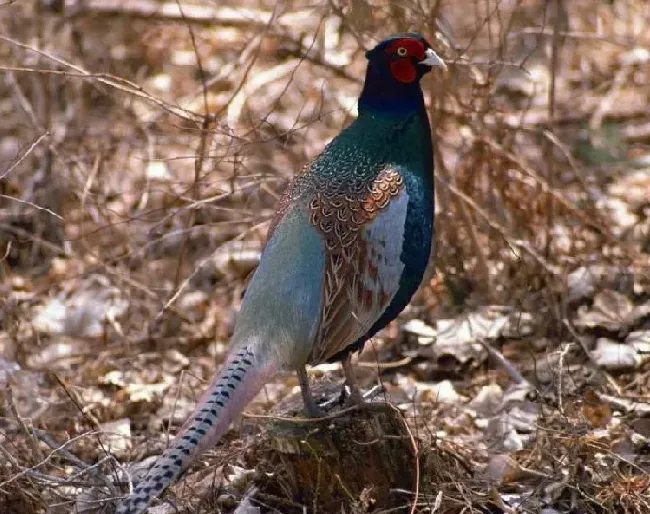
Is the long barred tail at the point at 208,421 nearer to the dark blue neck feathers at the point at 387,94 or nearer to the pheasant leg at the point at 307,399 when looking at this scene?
the pheasant leg at the point at 307,399

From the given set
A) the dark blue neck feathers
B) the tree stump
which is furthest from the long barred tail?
the dark blue neck feathers

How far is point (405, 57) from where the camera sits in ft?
17.0

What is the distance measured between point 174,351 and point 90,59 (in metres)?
2.94

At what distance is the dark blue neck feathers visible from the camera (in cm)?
522

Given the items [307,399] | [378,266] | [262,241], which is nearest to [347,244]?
[378,266]

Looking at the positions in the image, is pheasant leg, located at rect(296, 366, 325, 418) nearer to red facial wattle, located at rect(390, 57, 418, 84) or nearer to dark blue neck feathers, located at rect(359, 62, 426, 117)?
dark blue neck feathers, located at rect(359, 62, 426, 117)

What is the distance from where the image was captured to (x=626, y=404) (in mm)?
5820

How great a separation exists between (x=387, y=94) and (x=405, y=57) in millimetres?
176

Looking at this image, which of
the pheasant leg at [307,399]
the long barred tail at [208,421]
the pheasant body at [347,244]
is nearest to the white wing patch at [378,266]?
the pheasant body at [347,244]

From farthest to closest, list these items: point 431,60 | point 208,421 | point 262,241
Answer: point 262,241, point 431,60, point 208,421

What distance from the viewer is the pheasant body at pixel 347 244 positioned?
4750 mm

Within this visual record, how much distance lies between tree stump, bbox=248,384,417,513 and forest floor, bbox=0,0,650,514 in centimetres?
4

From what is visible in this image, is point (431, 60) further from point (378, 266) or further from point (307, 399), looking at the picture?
point (307, 399)

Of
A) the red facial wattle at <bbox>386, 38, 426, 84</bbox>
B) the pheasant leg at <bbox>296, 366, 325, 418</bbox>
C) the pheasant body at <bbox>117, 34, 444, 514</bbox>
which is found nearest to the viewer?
the pheasant body at <bbox>117, 34, 444, 514</bbox>
